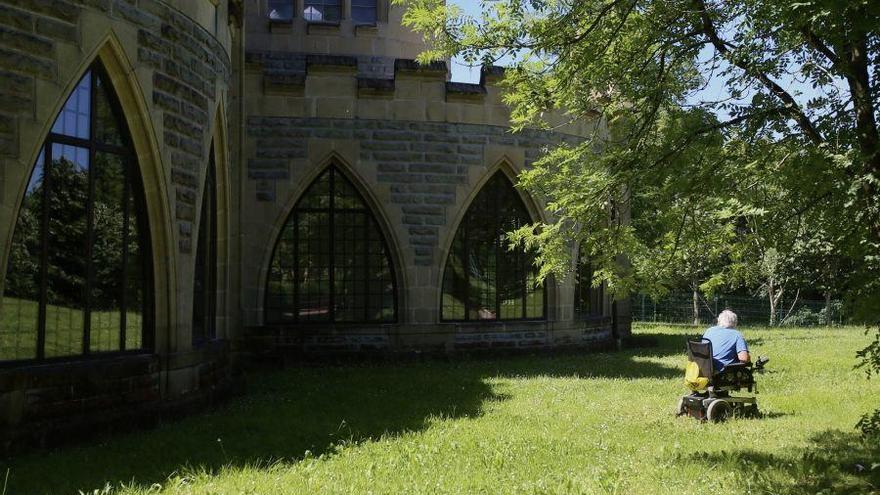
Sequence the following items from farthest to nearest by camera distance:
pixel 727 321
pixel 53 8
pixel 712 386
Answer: pixel 727 321 → pixel 712 386 → pixel 53 8

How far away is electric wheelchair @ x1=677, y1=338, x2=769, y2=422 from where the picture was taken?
8.25 metres

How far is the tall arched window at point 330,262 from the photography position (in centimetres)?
1310

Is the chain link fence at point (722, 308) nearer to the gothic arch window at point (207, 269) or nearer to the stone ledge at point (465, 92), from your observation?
the stone ledge at point (465, 92)

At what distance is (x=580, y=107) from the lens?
22.2 ft

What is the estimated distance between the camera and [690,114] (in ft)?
19.5

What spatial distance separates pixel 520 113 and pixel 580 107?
472 millimetres

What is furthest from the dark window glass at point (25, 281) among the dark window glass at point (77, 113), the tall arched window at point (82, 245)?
the dark window glass at point (77, 113)

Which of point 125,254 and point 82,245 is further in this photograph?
point 125,254

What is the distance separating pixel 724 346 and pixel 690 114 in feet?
11.1

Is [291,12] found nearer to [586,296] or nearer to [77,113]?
[586,296]

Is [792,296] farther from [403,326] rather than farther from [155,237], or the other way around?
[155,237]

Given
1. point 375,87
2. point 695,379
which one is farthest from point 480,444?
point 375,87

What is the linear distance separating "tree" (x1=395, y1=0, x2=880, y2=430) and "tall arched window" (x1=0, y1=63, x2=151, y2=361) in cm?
294

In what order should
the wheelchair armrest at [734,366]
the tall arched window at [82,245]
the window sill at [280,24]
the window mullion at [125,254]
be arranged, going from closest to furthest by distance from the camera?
the tall arched window at [82,245]
the window mullion at [125,254]
the wheelchair armrest at [734,366]
the window sill at [280,24]
